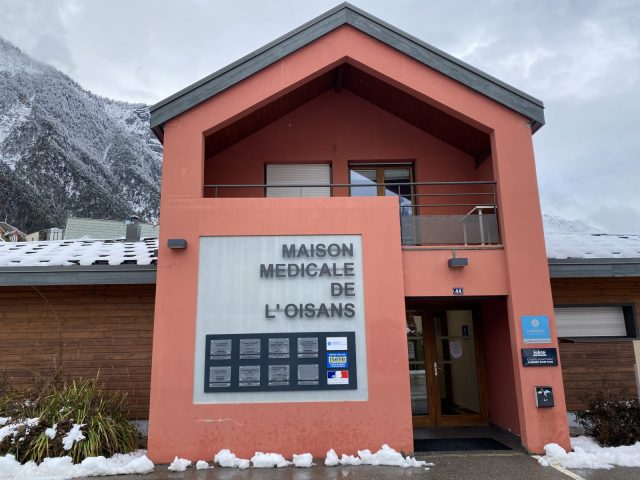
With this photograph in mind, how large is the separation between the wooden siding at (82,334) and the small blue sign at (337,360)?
12.8 ft

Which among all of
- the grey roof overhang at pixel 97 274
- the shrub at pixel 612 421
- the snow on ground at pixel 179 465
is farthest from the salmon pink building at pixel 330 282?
the grey roof overhang at pixel 97 274

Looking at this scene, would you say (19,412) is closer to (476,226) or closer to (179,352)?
(179,352)

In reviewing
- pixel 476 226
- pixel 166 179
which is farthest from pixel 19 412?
pixel 476 226

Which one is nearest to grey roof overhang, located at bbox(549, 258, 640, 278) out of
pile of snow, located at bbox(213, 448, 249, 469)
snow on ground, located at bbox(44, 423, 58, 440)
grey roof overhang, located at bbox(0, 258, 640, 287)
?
grey roof overhang, located at bbox(0, 258, 640, 287)

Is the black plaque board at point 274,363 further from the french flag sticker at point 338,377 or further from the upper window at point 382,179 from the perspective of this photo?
the upper window at point 382,179

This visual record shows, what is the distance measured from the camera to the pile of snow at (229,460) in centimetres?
717

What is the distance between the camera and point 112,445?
7348mm

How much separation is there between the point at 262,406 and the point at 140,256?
4139mm

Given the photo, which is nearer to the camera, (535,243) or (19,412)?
(19,412)

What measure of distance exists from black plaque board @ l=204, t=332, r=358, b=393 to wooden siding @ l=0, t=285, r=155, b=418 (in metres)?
2.57

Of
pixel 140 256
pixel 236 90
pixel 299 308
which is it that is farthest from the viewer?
pixel 140 256

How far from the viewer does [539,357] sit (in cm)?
784

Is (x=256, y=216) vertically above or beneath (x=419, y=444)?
above

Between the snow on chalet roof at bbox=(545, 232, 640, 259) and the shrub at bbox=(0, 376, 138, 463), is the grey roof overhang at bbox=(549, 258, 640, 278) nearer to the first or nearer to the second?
the snow on chalet roof at bbox=(545, 232, 640, 259)
